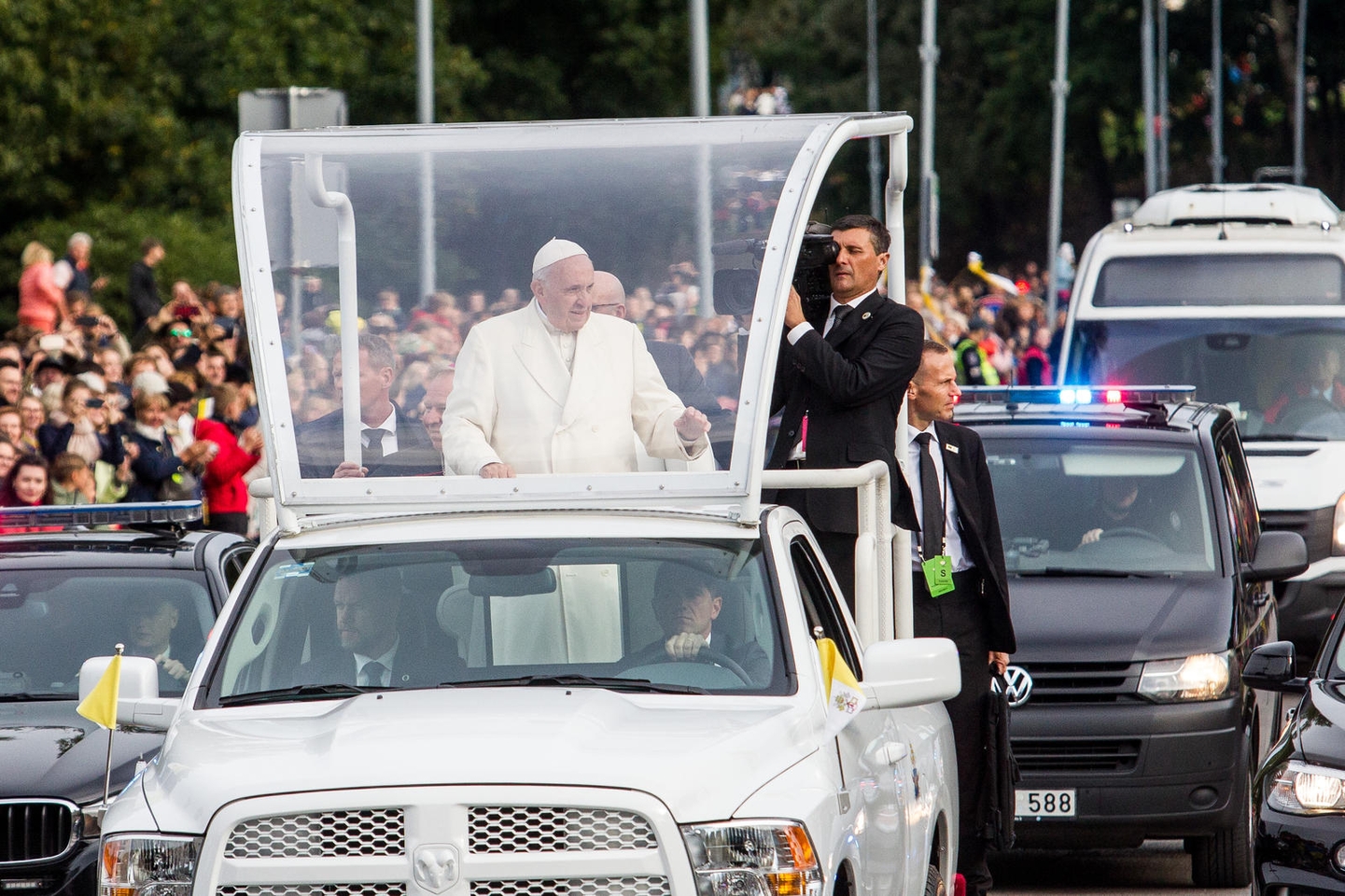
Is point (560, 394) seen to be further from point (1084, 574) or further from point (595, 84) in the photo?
point (595, 84)

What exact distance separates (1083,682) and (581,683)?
4.13m

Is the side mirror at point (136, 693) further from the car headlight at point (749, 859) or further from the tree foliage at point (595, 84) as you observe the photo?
the tree foliage at point (595, 84)

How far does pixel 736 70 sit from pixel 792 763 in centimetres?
8730

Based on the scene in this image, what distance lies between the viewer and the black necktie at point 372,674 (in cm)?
622

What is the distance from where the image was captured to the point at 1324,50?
5700 cm

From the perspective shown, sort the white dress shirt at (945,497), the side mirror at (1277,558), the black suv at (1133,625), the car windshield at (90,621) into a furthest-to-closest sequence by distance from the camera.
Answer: the side mirror at (1277,558) < the black suv at (1133,625) < the car windshield at (90,621) < the white dress shirt at (945,497)

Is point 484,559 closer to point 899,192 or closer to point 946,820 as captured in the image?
point 946,820

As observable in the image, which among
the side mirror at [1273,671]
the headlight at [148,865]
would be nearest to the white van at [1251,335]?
the side mirror at [1273,671]

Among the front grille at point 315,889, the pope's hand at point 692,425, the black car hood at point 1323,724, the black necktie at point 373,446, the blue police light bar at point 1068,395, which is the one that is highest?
the pope's hand at point 692,425

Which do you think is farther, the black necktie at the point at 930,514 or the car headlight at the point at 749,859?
the black necktie at the point at 930,514

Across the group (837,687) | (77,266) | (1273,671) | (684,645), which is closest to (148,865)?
(684,645)

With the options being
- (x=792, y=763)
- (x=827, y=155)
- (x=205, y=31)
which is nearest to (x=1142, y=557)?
(x=827, y=155)

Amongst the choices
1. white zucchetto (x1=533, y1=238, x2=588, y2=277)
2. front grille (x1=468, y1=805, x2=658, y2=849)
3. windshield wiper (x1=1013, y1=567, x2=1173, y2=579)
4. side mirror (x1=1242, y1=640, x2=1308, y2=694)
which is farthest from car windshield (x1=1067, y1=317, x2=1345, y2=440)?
front grille (x1=468, y1=805, x2=658, y2=849)

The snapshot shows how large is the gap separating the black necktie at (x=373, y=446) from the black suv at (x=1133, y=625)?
3480mm
